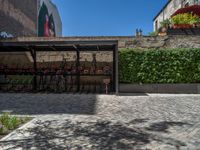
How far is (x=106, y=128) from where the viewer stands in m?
6.83

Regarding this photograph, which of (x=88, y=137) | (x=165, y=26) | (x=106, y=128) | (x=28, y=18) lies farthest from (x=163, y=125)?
(x=28, y=18)

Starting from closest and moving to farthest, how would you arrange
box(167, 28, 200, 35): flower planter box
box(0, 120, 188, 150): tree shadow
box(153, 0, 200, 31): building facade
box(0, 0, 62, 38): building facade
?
box(0, 120, 188, 150): tree shadow → box(167, 28, 200, 35): flower planter box → box(0, 0, 62, 38): building facade → box(153, 0, 200, 31): building facade

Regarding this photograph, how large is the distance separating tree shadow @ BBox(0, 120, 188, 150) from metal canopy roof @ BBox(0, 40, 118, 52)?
6737mm

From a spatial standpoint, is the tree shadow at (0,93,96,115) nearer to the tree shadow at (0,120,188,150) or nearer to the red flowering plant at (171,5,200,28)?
the tree shadow at (0,120,188,150)

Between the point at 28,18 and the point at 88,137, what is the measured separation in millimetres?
24556

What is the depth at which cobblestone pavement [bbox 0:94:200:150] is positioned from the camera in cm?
562

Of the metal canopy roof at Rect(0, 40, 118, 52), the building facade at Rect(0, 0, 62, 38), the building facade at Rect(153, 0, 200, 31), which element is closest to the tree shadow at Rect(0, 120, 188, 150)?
the metal canopy roof at Rect(0, 40, 118, 52)

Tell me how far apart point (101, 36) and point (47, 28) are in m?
22.5

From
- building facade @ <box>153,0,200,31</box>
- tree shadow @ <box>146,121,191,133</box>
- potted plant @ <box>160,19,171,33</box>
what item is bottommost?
tree shadow @ <box>146,121,191,133</box>

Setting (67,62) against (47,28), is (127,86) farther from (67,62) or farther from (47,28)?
(47,28)

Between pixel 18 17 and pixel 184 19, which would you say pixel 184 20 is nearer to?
pixel 184 19

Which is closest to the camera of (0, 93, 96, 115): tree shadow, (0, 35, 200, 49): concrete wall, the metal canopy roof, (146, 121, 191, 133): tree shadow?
(146, 121, 191, 133): tree shadow

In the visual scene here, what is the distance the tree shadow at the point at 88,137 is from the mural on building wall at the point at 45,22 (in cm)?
2799

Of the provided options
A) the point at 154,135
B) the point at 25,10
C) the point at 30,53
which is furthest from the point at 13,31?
the point at 154,135
